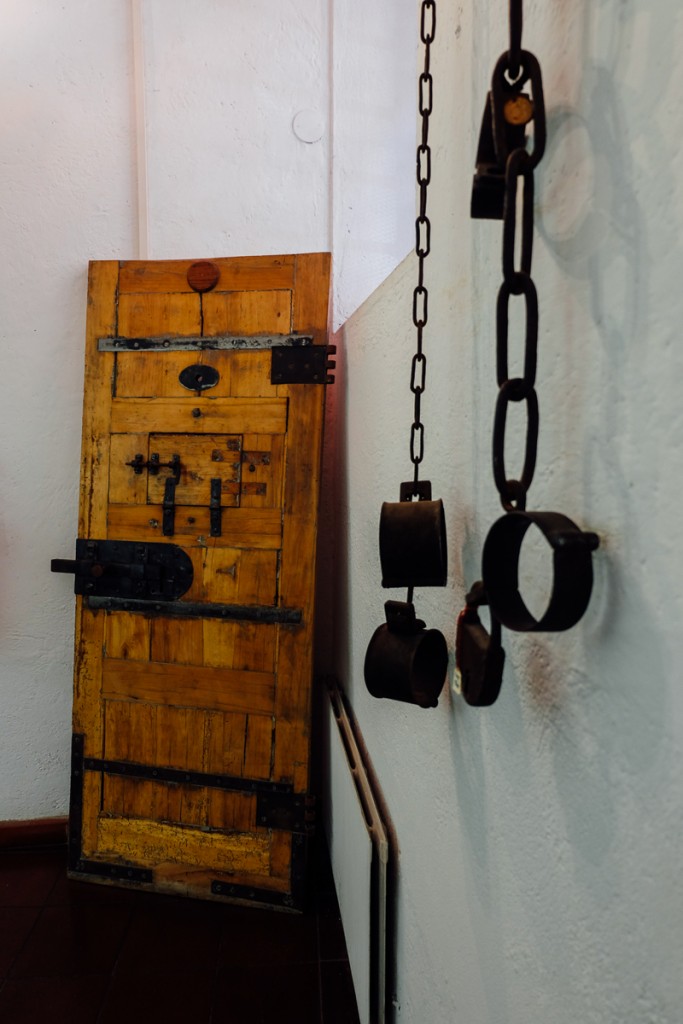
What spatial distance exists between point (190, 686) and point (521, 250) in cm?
154

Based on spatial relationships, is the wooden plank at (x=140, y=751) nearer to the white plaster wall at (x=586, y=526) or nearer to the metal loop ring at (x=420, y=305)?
the white plaster wall at (x=586, y=526)

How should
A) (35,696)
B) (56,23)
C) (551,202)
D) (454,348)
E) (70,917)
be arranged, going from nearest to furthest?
(551,202) → (454,348) → (70,917) → (56,23) → (35,696)

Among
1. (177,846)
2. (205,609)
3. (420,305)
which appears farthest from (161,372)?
(177,846)

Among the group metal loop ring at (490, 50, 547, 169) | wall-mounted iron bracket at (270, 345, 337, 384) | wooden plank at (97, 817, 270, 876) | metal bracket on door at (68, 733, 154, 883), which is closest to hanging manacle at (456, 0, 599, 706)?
metal loop ring at (490, 50, 547, 169)

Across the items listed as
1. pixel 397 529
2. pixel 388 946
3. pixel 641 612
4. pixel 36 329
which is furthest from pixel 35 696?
pixel 641 612

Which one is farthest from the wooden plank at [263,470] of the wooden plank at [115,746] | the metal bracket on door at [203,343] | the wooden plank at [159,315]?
the wooden plank at [115,746]

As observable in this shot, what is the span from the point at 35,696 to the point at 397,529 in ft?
5.44

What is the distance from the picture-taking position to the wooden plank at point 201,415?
67.7 inches

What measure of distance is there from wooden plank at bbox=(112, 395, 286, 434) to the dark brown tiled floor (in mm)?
1310

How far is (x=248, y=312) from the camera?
5.70ft

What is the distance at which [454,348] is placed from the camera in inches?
33.4

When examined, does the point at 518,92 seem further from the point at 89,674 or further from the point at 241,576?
the point at 89,674

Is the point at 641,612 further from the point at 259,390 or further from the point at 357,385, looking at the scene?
the point at 259,390

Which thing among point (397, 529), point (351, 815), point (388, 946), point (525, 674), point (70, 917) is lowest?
point (70, 917)
